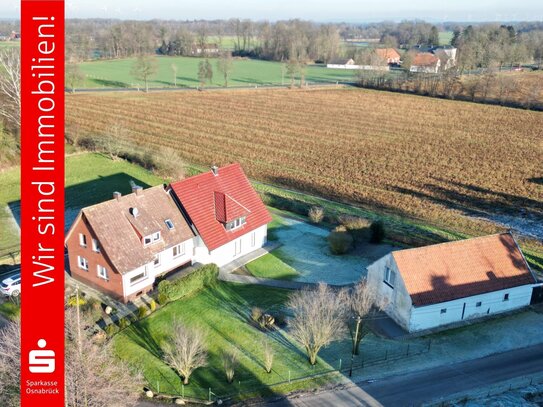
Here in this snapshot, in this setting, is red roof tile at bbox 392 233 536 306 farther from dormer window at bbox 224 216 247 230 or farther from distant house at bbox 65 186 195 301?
distant house at bbox 65 186 195 301

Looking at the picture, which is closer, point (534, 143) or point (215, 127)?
point (534, 143)

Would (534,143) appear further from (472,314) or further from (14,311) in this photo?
(14,311)

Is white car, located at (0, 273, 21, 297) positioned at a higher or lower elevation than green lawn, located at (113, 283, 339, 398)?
higher

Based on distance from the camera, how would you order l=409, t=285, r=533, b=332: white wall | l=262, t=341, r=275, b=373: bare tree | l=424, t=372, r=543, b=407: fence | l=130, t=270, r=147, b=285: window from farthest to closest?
l=130, t=270, r=147, b=285: window, l=409, t=285, r=533, b=332: white wall, l=262, t=341, r=275, b=373: bare tree, l=424, t=372, r=543, b=407: fence

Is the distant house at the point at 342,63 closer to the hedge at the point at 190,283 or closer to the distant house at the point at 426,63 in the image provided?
the distant house at the point at 426,63

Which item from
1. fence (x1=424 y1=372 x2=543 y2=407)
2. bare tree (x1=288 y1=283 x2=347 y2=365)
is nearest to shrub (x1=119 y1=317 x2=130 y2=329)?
bare tree (x1=288 y1=283 x2=347 y2=365)

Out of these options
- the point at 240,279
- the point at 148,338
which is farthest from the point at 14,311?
the point at 240,279

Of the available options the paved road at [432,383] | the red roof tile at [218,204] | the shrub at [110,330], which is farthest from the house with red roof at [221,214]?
the paved road at [432,383]
